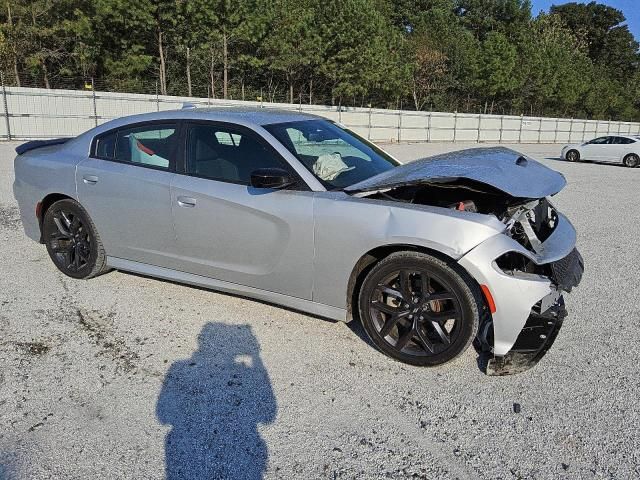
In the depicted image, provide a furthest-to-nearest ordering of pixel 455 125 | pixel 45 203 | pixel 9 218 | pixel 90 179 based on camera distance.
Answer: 1. pixel 455 125
2. pixel 9 218
3. pixel 45 203
4. pixel 90 179

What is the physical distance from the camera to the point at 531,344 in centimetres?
322

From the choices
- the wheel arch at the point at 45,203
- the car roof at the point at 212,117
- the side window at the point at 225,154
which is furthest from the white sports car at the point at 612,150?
the wheel arch at the point at 45,203

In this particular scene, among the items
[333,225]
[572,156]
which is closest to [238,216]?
[333,225]

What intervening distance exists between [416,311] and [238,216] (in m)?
1.42

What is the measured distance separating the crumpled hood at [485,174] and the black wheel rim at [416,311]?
0.61 meters

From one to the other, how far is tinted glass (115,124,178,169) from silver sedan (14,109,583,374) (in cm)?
1

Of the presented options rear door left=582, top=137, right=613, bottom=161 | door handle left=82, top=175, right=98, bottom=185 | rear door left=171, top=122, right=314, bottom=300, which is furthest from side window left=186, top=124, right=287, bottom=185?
rear door left=582, top=137, right=613, bottom=161

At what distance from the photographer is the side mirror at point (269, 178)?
346cm

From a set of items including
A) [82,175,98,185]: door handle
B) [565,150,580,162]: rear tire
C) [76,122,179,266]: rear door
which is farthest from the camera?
[565,150,580,162]: rear tire

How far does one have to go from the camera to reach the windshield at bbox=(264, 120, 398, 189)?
12.5ft

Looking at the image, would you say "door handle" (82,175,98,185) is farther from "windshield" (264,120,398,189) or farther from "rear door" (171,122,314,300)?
"windshield" (264,120,398,189)

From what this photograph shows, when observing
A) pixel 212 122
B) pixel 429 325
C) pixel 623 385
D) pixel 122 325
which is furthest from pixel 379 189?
pixel 122 325

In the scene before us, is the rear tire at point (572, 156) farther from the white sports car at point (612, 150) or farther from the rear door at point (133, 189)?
the rear door at point (133, 189)

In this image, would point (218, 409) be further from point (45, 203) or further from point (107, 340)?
point (45, 203)
